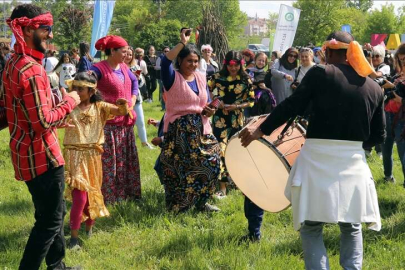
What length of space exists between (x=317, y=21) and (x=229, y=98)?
54.1 meters

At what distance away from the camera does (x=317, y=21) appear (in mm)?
57594

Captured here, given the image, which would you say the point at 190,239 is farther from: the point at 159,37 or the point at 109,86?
the point at 159,37

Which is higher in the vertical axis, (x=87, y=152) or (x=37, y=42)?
(x=37, y=42)

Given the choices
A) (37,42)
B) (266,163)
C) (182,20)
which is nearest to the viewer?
(37,42)

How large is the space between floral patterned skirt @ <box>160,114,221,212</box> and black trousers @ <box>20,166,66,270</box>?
187 cm

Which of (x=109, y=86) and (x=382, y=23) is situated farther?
(x=382, y=23)

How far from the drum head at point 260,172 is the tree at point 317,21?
53665 millimetres

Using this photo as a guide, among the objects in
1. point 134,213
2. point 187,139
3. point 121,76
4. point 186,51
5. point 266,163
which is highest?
point 186,51

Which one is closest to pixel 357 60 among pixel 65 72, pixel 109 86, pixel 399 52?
pixel 399 52

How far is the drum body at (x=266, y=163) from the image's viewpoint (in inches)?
153

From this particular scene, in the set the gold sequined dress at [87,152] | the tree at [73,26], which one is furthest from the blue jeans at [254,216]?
the tree at [73,26]

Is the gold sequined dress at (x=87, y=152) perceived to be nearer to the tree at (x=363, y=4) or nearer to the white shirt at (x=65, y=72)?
the white shirt at (x=65, y=72)

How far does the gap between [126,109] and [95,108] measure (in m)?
0.29

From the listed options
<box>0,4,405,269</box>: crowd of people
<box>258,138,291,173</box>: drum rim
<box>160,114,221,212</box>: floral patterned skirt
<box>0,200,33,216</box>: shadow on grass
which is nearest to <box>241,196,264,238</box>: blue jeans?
<box>0,4,405,269</box>: crowd of people
